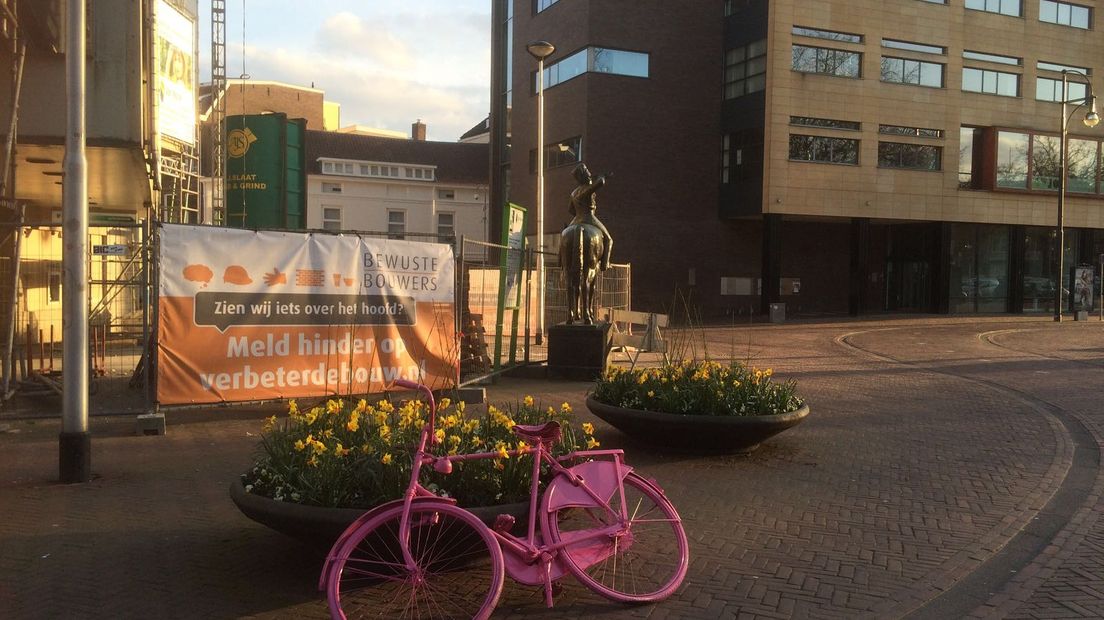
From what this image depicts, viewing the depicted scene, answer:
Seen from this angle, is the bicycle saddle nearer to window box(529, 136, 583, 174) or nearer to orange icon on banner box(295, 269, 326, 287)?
orange icon on banner box(295, 269, 326, 287)

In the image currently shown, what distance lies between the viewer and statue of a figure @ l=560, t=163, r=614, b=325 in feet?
41.6

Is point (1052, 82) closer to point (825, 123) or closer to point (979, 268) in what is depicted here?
point (979, 268)

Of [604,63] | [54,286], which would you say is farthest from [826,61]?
[54,286]

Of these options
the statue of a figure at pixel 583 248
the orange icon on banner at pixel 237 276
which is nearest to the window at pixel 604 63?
the statue of a figure at pixel 583 248

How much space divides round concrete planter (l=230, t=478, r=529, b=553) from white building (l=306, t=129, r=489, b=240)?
5040cm

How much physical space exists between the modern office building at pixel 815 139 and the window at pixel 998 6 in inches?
3.5

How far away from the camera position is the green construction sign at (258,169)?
2598cm

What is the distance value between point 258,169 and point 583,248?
1687cm

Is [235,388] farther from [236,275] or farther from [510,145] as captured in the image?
[510,145]

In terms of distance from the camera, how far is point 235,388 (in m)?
8.92

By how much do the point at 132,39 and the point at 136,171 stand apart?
2.46 m

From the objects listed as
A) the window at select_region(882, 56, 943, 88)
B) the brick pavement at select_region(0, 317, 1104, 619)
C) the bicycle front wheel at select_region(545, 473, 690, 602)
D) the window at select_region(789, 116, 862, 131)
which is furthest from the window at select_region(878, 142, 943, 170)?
the bicycle front wheel at select_region(545, 473, 690, 602)

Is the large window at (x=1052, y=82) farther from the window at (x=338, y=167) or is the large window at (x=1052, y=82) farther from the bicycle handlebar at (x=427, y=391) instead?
the bicycle handlebar at (x=427, y=391)

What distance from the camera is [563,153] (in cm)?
3544
